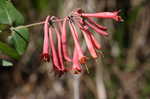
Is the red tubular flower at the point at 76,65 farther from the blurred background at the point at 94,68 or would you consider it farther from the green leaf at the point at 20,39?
the blurred background at the point at 94,68

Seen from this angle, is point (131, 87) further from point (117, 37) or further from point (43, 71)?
point (43, 71)

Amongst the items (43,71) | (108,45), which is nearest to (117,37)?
(108,45)

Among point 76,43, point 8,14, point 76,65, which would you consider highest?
point 8,14

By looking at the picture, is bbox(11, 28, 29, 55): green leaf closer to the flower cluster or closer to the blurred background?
Result: the flower cluster

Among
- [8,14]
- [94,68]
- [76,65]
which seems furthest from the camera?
[94,68]

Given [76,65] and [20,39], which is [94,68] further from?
[76,65]

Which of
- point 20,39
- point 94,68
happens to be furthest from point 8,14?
point 94,68
